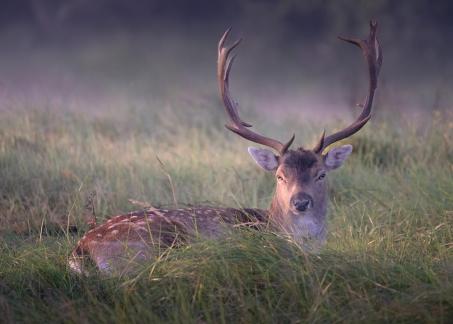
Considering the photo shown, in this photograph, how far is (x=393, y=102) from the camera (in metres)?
12.5

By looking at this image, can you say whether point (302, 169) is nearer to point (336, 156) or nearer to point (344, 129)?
point (336, 156)

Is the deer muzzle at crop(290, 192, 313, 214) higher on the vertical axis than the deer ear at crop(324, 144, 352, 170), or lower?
lower

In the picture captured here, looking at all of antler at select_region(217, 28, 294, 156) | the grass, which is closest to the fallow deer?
antler at select_region(217, 28, 294, 156)

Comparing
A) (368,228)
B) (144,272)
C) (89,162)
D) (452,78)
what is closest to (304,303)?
(144,272)

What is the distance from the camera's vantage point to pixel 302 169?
6285 mm

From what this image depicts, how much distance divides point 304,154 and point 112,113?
7.36m

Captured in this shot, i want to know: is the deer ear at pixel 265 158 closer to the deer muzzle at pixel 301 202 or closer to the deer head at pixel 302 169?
the deer head at pixel 302 169

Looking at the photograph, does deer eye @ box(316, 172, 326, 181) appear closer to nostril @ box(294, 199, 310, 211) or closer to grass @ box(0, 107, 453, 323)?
nostril @ box(294, 199, 310, 211)

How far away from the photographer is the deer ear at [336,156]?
6543mm

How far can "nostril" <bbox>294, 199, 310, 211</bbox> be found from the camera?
6.07 metres

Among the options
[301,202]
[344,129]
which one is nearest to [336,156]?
[344,129]

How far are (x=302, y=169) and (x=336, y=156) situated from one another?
0.44 metres

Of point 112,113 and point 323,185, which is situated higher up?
point 323,185

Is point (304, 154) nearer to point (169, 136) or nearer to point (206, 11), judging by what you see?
point (169, 136)
